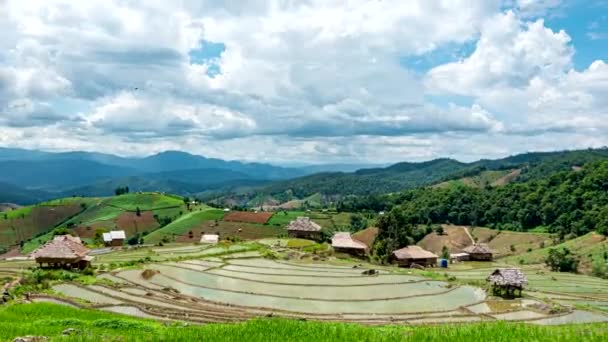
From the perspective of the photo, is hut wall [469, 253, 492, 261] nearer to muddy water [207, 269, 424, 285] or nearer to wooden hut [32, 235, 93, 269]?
muddy water [207, 269, 424, 285]

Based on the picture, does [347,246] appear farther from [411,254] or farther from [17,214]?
[17,214]

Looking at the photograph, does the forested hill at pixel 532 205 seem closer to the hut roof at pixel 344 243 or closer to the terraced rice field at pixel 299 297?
the hut roof at pixel 344 243

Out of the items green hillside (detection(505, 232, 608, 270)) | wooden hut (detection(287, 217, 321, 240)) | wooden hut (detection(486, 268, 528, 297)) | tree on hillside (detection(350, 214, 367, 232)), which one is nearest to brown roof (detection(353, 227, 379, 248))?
tree on hillside (detection(350, 214, 367, 232))

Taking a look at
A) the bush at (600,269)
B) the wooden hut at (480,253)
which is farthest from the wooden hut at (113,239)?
the bush at (600,269)

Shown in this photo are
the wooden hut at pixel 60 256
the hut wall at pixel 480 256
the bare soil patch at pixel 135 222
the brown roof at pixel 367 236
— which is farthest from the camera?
the bare soil patch at pixel 135 222

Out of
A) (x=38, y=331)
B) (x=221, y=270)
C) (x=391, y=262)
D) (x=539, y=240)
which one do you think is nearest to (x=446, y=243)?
(x=539, y=240)
